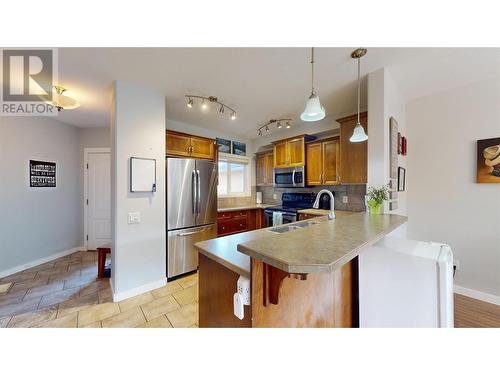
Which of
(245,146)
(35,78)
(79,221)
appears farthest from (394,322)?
(79,221)

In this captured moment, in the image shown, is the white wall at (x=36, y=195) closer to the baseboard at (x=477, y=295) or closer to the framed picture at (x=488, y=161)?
the baseboard at (x=477, y=295)

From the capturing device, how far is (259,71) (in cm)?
215

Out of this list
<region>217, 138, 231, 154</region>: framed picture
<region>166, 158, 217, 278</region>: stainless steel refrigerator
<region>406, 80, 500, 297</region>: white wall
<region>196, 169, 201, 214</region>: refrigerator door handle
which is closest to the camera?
<region>406, 80, 500, 297</region>: white wall

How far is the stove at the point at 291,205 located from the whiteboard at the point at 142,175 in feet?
7.84

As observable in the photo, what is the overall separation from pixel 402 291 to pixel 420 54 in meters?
2.17

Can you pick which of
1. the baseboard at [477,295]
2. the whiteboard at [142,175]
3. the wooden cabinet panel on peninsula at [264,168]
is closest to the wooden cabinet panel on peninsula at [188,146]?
the whiteboard at [142,175]

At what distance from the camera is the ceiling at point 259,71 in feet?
6.06

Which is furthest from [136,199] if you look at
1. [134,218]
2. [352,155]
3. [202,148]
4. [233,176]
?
[352,155]

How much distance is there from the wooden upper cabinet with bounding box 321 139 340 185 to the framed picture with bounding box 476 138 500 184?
1.61 m

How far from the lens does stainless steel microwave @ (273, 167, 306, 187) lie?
3808 mm

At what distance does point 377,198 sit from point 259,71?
1887mm

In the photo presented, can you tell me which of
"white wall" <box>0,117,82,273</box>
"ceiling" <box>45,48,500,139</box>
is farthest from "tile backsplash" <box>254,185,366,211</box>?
"white wall" <box>0,117,82,273</box>

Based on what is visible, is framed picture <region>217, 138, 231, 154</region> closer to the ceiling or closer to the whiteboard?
the ceiling
